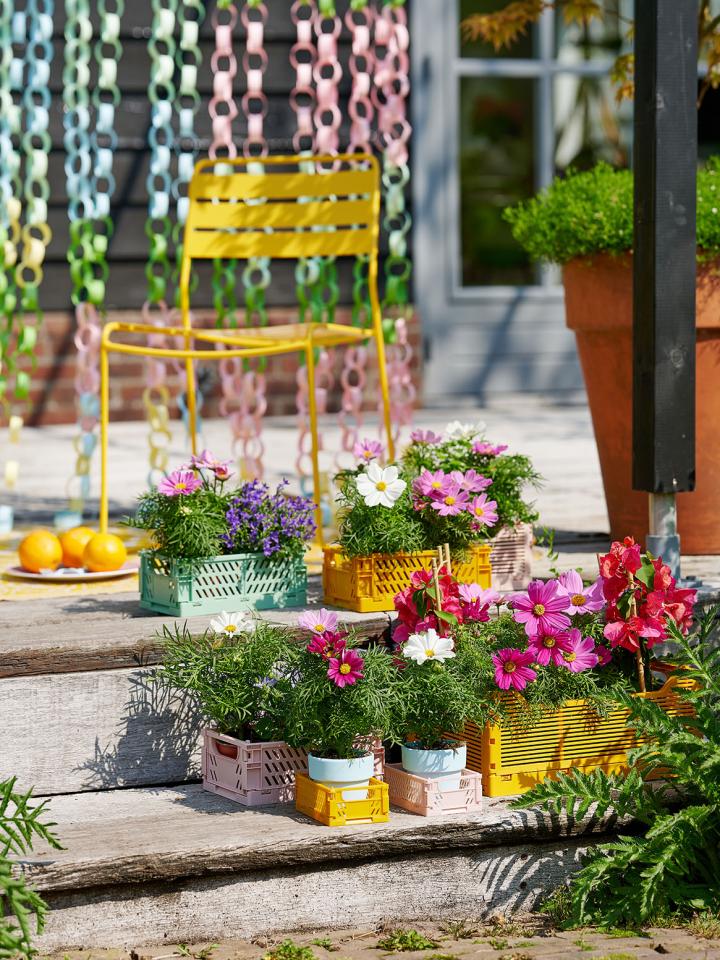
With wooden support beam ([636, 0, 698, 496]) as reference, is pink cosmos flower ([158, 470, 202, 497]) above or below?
below

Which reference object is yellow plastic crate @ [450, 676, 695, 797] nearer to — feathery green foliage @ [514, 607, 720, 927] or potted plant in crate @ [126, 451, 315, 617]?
feathery green foliage @ [514, 607, 720, 927]

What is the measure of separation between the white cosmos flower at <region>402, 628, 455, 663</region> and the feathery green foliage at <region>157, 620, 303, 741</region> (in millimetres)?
177

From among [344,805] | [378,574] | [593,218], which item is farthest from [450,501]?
[593,218]

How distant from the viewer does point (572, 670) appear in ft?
8.14

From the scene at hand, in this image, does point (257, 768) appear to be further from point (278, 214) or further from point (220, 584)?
point (278, 214)

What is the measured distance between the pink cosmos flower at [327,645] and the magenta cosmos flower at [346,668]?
0.05ft

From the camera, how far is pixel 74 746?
2.53 meters

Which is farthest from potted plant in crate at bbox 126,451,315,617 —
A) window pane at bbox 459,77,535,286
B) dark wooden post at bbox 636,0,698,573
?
window pane at bbox 459,77,535,286

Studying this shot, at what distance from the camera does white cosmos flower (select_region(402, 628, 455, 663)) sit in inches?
94.9

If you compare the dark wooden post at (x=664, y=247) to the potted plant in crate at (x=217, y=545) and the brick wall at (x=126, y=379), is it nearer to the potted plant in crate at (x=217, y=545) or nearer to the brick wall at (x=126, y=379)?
the potted plant in crate at (x=217, y=545)

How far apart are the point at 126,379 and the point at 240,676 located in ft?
13.4

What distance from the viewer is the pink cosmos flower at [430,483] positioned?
274cm

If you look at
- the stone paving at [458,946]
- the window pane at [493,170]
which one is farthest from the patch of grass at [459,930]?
the window pane at [493,170]

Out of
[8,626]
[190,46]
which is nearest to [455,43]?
[190,46]
